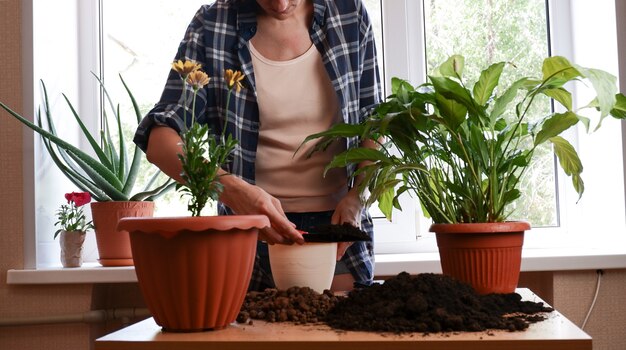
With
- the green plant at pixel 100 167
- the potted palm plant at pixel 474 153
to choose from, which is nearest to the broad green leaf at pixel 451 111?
the potted palm plant at pixel 474 153

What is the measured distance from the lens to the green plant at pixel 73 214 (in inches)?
97.1

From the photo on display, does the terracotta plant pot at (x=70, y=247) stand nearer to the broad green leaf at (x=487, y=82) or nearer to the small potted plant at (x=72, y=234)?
the small potted plant at (x=72, y=234)

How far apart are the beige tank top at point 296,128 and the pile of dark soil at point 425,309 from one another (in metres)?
0.55

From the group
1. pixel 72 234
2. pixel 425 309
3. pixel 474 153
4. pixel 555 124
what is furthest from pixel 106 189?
pixel 425 309

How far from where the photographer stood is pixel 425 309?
3.46ft

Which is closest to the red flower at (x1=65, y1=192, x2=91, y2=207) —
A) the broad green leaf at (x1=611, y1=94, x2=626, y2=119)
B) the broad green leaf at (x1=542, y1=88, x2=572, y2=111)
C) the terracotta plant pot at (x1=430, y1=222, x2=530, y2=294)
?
the terracotta plant pot at (x1=430, y1=222, x2=530, y2=294)

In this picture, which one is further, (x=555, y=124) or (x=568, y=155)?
(x=568, y=155)

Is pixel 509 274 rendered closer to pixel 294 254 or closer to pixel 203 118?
pixel 294 254

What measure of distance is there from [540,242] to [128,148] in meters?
1.50

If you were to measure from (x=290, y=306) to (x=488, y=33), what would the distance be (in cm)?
195

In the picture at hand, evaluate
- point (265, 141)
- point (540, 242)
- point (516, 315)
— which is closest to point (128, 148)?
point (265, 141)

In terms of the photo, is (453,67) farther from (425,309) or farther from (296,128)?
(425,309)

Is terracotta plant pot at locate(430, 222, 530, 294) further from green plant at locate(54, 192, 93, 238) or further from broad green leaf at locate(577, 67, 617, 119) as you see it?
green plant at locate(54, 192, 93, 238)

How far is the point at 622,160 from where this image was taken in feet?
8.25
